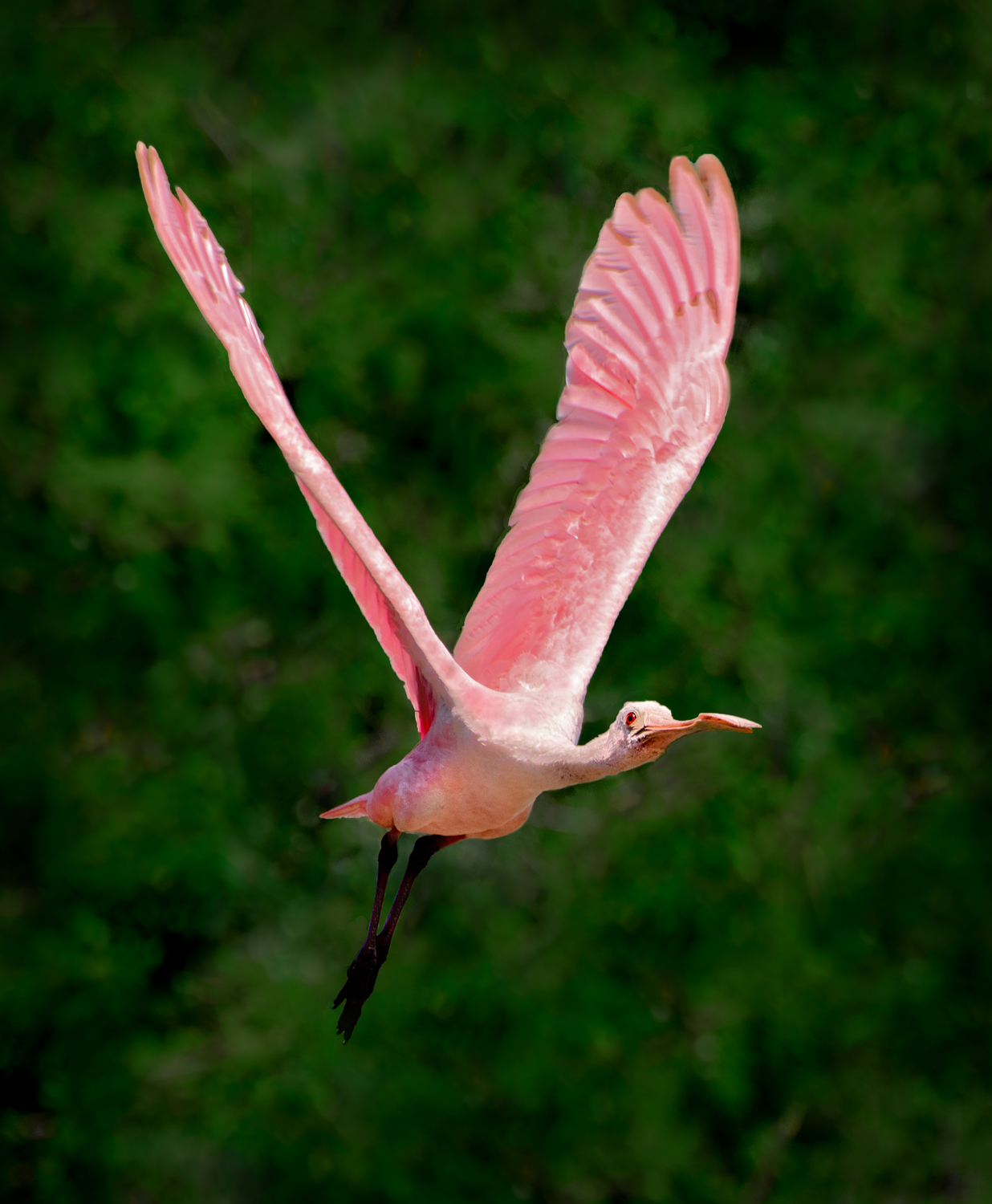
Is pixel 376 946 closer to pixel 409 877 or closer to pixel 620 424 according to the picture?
pixel 409 877

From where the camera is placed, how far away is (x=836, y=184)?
24.5 feet

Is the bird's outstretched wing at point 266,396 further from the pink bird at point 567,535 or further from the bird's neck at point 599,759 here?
the bird's neck at point 599,759

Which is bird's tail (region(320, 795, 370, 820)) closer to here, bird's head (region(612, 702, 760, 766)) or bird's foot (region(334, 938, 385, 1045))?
bird's foot (region(334, 938, 385, 1045))

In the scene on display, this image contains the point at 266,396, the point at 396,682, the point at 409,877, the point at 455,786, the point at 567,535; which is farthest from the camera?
the point at 396,682

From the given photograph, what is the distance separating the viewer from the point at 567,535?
2775mm

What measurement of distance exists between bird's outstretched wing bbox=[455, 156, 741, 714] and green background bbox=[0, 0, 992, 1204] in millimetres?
3561

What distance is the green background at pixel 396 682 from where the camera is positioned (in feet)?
22.1

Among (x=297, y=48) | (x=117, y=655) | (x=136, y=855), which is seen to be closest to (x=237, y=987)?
(x=136, y=855)

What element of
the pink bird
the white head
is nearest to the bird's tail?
the pink bird

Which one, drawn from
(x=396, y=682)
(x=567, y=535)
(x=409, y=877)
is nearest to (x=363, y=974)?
(x=409, y=877)

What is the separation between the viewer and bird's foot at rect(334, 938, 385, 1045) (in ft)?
7.92

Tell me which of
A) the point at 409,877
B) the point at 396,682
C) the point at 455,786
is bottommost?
the point at 396,682

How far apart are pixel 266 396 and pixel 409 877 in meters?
0.84

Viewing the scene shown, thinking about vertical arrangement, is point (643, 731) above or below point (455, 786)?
above
